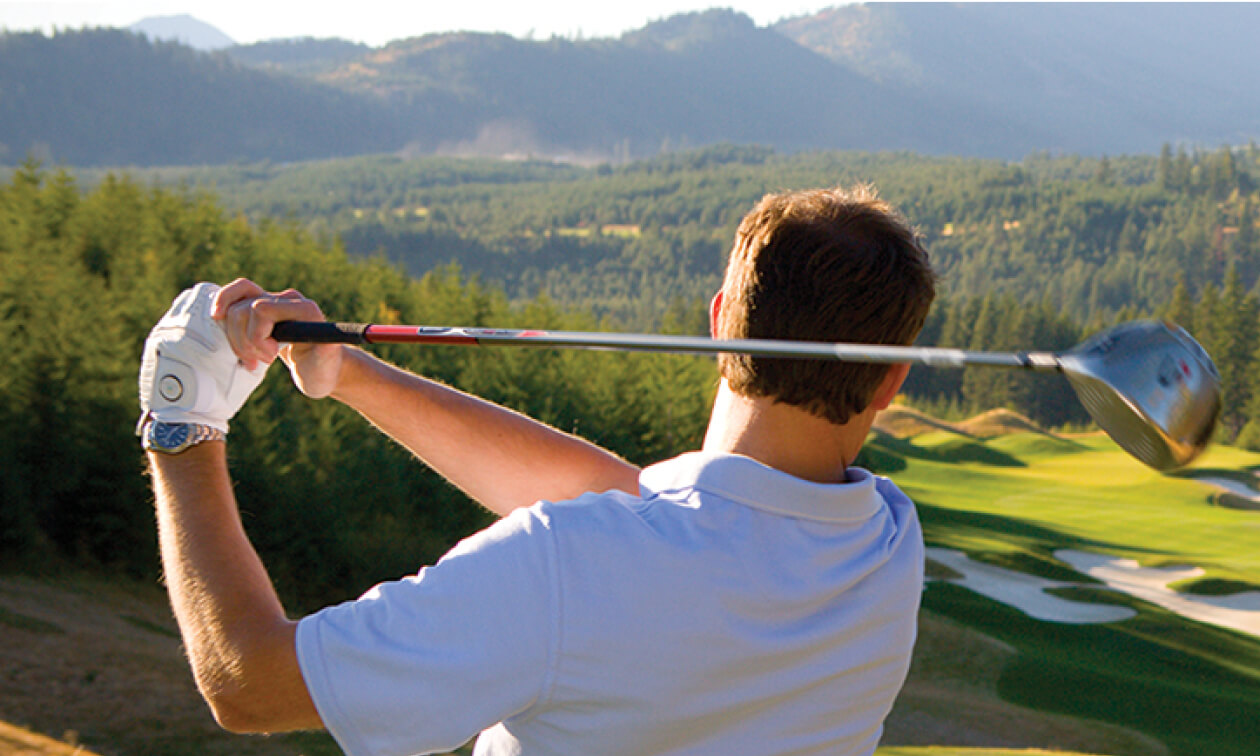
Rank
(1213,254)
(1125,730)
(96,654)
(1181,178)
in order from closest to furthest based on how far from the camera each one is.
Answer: (96,654) < (1125,730) < (1213,254) < (1181,178)

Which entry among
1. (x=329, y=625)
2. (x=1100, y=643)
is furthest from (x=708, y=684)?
(x=1100, y=643)

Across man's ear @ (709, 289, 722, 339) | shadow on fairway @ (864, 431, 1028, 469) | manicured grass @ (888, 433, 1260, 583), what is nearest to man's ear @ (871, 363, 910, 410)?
man's ear @ (709, 289, 722, 339)

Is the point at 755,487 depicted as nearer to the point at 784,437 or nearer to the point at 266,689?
the point at 784,437

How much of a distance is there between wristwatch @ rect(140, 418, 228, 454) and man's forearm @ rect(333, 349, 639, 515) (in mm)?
516

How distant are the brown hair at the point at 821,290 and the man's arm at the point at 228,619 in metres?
0.65

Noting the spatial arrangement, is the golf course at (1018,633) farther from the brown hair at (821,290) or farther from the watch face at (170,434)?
the watch face at (170,434)

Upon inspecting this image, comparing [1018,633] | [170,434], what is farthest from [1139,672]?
[170,434]

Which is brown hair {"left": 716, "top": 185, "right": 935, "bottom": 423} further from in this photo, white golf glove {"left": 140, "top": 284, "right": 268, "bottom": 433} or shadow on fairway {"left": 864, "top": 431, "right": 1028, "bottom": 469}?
shadow on fairway {"left": 864, "top": 431, "right": 1028, "bottom": 469}

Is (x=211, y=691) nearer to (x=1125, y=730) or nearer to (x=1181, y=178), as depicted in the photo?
(x=1125, y=730)

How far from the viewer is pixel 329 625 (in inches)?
47.7

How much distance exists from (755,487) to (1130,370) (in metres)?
0.50

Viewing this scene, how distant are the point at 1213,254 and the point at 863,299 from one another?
432 ft

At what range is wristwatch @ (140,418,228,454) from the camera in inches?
57.2

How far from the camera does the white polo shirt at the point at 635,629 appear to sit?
120cm
